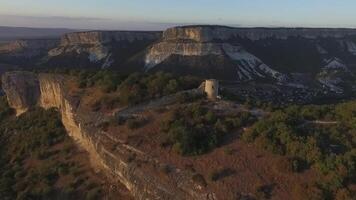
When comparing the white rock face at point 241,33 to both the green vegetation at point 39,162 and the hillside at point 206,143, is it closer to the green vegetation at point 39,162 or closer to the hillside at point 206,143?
the green vegetation at point 39,162

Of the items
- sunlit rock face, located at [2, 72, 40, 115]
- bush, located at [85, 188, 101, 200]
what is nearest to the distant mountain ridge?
sunlit rock face, located at [2, 72, 40, 115]

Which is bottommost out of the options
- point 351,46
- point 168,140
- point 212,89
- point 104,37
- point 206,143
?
point 351,46

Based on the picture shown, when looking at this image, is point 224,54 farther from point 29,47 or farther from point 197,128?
point 197,128

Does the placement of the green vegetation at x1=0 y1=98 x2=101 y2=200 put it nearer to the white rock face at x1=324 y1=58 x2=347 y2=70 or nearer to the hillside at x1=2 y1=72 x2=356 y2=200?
the hillside at x1=2 y1=72 x2=356 y2=200

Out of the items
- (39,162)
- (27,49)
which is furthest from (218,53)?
(39,162)

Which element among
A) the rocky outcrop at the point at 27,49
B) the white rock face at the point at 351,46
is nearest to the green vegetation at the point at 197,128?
the rocky outcrop at the point at 27,49
